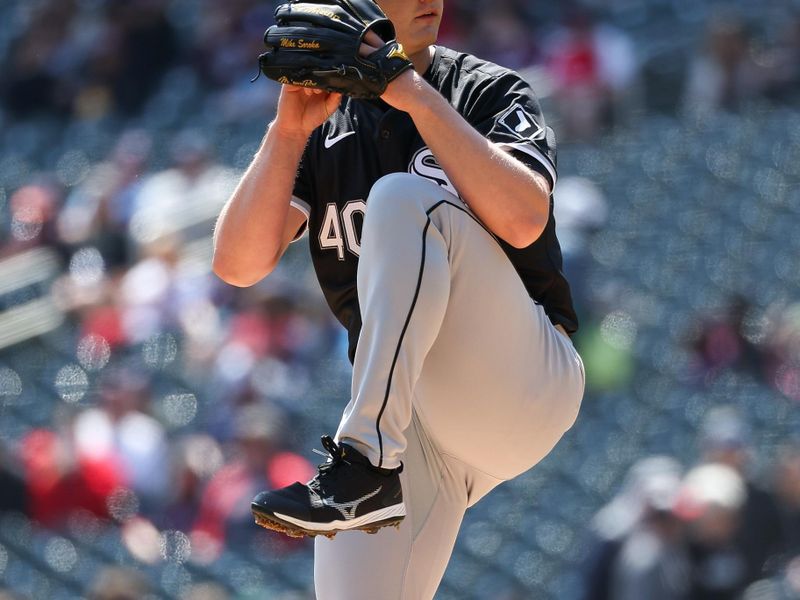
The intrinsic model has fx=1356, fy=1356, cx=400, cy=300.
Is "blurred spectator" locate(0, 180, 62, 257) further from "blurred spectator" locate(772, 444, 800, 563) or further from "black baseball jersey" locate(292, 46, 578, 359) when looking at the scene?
"black baseball jersey" locate(292, 46, 578, 359)

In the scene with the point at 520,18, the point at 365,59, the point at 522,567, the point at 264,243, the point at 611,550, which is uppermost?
the point at 365,59

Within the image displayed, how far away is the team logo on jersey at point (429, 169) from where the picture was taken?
2170mm

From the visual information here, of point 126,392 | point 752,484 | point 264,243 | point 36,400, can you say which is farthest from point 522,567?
point 264,243

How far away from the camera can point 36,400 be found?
6246 mm

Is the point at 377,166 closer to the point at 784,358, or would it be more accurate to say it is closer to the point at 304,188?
the point at 304,188

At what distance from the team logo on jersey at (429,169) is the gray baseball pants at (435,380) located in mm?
125

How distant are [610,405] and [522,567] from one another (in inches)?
31.4

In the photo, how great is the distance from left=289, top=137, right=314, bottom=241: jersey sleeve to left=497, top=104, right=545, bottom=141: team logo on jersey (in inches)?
14.3

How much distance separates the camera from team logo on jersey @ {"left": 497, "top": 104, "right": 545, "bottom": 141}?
2.15 meters

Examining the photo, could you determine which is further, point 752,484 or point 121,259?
point 121,259

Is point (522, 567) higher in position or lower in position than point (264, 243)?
lower

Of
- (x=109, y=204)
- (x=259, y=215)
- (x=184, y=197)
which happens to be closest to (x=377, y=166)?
(x=259, y=215)

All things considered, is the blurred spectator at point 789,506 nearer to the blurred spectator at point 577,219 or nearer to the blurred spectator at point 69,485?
the blurred spectator at point 577,219

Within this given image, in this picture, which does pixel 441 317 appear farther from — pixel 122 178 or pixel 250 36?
pixel 250 36
